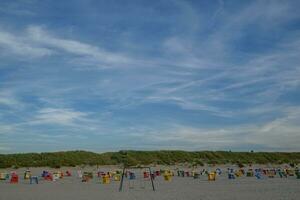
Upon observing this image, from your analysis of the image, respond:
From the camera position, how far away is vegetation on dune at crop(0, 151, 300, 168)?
179 ft

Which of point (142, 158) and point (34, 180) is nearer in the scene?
point (34, 180)

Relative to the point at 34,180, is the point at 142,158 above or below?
above

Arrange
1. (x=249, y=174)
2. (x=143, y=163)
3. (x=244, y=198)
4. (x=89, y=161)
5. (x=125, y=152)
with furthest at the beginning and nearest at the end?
(x=125, y=152)
(x=143, y=163)
(x=89, y=161)
(x=249, y=174)
(x=244, y=198)

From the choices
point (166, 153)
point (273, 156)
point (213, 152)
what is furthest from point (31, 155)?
point (273, 156)

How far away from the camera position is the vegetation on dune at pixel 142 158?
5447cm

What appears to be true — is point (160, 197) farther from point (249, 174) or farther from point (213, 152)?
point (213, 152)

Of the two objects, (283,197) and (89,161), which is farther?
(89,161)

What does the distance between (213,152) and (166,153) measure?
8751mm

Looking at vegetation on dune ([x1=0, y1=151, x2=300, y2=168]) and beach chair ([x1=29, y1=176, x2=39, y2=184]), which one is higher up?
vegetation on dune ([x1=0, y1=151, x2=300, y2=168])

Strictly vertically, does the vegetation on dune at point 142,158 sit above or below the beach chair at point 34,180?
above

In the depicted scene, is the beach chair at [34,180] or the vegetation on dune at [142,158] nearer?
the beach chair at [34,180]

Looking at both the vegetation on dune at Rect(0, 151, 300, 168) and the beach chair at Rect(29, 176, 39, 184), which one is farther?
the vegetation on dune at Rect(0, 151, 300, 168)

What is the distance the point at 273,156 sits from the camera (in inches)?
2982

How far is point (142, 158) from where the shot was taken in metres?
65.1
